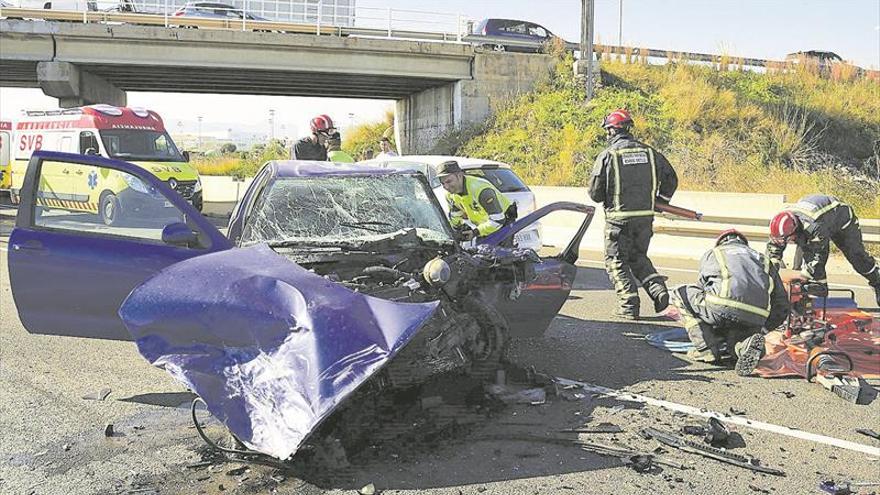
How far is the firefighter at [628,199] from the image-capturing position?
729cm

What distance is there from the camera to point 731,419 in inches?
179

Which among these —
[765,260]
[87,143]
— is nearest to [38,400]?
[765,260]

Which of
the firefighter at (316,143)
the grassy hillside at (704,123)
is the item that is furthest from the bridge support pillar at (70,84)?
the firefighter at (316,143)

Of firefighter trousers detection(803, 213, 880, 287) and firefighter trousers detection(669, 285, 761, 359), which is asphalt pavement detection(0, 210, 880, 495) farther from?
firefighter trousers detection(803, 213, 880, 287)

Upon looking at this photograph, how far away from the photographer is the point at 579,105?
82.6 ft

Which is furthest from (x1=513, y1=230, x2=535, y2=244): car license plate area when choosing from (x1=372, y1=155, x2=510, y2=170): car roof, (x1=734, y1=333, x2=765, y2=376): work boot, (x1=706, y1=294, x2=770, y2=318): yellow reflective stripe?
(x1=734, y1=333, x2=765, y2=376): work boot

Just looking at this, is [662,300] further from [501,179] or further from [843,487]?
[501,179]

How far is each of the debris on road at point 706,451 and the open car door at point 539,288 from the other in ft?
4.41

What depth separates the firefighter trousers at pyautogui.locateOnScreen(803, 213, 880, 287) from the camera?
7.18 m

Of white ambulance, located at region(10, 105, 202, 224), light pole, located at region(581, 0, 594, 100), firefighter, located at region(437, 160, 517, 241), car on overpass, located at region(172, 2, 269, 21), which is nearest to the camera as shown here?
firefighter, located at region(437, 160, 517, 241)

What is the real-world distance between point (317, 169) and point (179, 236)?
1.11 m

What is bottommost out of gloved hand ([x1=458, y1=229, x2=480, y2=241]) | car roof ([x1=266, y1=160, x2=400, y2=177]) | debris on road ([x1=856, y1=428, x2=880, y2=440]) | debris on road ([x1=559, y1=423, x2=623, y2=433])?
debris on road ([x1=856, y1=428, x2=880, y2=440])

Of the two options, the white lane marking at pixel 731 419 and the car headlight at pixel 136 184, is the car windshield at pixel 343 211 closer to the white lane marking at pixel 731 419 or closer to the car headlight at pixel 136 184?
the car headlight at pixel 136 184

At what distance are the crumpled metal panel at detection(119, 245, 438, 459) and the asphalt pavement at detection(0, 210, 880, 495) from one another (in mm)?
371
